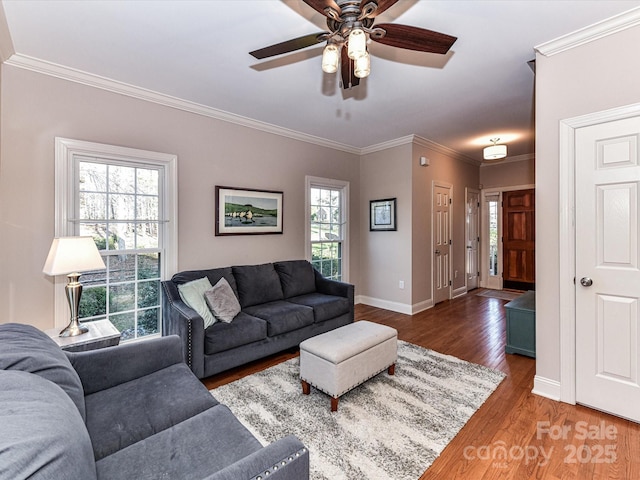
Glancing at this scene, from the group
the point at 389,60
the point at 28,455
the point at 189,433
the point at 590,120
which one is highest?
the point at 389,60

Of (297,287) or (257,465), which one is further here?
(297,287)

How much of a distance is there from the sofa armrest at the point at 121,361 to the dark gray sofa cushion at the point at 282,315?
1092 millimetres

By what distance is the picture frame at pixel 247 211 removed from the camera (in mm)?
3631

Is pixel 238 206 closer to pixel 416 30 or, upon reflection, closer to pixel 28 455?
pixel 416 30

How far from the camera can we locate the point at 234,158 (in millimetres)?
3744

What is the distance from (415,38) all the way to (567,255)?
6.10ft

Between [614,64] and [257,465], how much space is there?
10.1 ft

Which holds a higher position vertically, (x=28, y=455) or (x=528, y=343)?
(x=28, y=455)

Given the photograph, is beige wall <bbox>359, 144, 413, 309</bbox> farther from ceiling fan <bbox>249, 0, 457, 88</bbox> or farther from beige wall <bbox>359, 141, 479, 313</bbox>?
ceiling fan <bbox>249, 0, 457, 88</bbox>

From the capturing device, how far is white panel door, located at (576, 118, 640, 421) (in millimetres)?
2020

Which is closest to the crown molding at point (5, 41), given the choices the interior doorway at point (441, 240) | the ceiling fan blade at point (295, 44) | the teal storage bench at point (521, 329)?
the ceiling fan blade at point (295, 44)

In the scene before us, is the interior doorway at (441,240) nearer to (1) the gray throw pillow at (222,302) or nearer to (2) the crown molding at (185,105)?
(2) the crown molding at (185,105)

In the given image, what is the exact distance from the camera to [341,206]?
5.16 m

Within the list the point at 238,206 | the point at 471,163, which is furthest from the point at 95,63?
the point at 471,163
